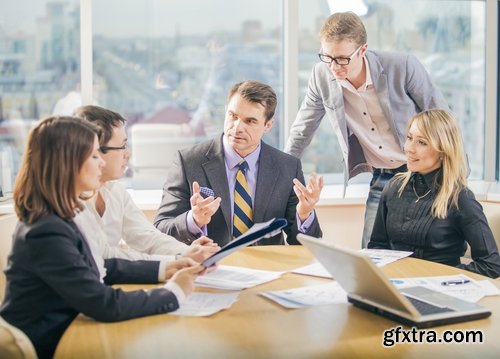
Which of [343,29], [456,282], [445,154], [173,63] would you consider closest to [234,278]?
[456,282]

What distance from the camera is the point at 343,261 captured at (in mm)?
1757

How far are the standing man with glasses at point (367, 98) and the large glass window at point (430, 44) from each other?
976 millimetres

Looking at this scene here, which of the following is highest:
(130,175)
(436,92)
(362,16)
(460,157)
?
(362,16)

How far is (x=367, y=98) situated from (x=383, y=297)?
186 cm

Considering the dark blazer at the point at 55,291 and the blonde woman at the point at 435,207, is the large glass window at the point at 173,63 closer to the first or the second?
the blonde woman at the point at 435,207

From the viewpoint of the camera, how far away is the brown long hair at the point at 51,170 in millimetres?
1787

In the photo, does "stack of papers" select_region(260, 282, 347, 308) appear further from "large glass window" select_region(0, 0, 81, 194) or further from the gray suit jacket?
"large glass window" select_region(0, 0, 81, 194)

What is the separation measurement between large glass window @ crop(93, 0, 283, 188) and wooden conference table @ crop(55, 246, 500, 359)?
2.59m

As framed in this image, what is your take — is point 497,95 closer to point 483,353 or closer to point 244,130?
point 244,130

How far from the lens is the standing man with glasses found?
3.23 m

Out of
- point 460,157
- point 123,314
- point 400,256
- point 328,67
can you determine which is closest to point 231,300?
point 123,314

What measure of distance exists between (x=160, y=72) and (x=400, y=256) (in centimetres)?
230

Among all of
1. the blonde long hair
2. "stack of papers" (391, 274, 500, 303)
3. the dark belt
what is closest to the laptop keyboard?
"stack of papers" (391, 274, 500, 303)

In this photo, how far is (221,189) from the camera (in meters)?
2.95
